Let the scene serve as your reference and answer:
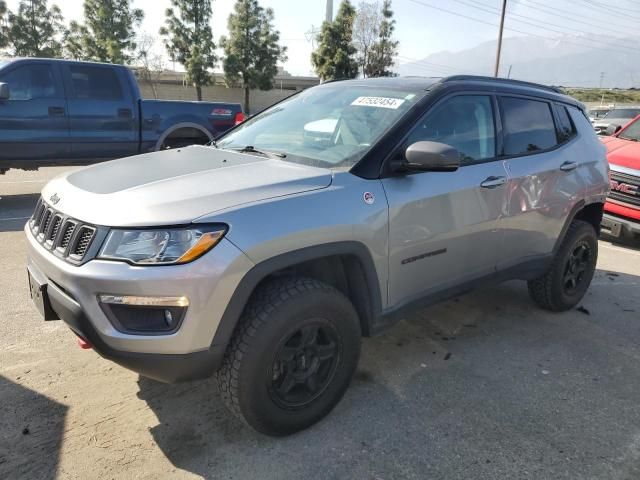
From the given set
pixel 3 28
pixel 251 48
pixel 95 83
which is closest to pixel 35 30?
pixel 3 28

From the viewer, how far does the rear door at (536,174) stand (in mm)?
3496

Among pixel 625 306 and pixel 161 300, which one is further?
pixel 625 306

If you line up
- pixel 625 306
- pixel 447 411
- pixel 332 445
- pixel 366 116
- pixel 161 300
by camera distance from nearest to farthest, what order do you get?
pixel 161 300
pixel 332 445
pixel 447 411
pixel 366 116
pixel 625 306

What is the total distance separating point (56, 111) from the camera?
734 centimetres

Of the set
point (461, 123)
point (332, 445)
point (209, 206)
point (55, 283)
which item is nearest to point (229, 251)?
point (209, 206)

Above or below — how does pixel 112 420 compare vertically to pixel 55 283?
below

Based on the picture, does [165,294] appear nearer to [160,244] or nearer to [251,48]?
[160,244]

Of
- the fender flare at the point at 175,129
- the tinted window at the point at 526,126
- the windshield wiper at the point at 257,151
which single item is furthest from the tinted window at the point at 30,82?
the tinted window at the point at 526,126

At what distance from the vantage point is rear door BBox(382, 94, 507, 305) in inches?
109

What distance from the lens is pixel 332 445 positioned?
248cm

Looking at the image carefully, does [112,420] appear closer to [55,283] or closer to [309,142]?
[55,283]

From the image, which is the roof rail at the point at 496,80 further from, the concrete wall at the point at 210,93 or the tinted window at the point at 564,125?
the concrete wall at the point at 210,93

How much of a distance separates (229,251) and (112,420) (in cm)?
126

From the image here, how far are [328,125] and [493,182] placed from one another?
3.72 feet
